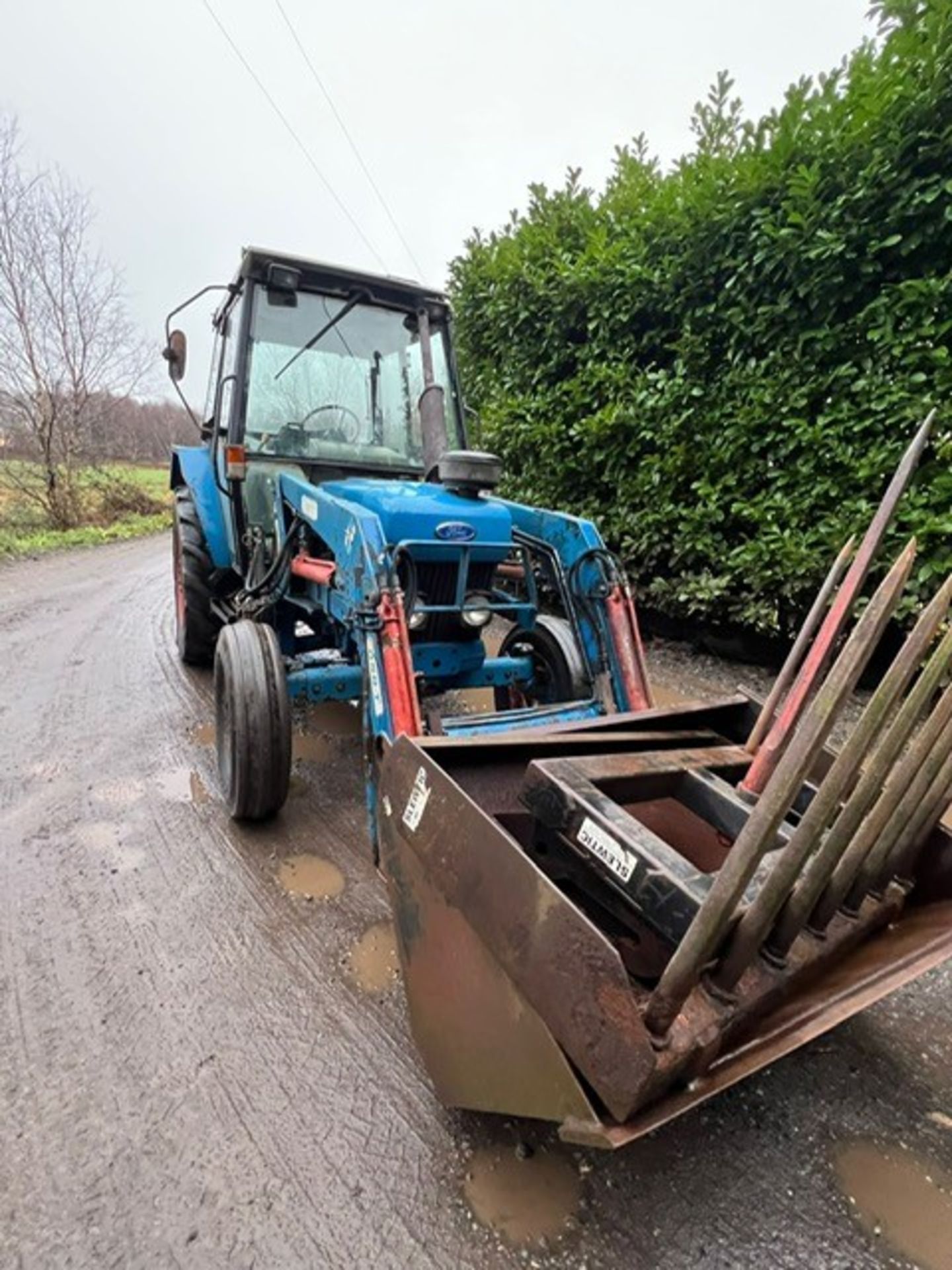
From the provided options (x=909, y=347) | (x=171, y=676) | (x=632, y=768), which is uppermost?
(x=909, y=347)

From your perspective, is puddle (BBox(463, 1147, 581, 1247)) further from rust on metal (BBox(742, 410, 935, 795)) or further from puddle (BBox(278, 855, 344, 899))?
puddle (BBox(278, 855, 344, 899))

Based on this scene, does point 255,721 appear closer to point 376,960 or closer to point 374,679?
point 374,679

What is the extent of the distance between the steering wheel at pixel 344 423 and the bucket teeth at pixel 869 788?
3.15m

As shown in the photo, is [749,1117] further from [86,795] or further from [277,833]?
[86,795]

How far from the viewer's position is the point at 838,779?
113cm

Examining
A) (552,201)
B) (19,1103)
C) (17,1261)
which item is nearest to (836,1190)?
(17,1261)

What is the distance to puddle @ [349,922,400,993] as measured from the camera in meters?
2.06

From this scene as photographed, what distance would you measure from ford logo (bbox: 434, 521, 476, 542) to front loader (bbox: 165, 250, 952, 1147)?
0.5 inches

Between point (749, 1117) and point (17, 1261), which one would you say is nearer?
point (17, 1261)

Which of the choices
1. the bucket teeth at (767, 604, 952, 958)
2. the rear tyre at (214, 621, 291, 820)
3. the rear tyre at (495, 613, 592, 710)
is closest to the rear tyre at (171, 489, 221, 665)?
the rear tyre at (214, 621, 291, 820)

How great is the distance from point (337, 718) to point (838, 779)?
3.46 m

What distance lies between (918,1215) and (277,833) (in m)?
2.36

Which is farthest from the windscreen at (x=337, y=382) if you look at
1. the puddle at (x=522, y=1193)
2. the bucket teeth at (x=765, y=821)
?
the puddle at (x=522, y=1193)

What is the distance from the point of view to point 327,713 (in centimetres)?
429
